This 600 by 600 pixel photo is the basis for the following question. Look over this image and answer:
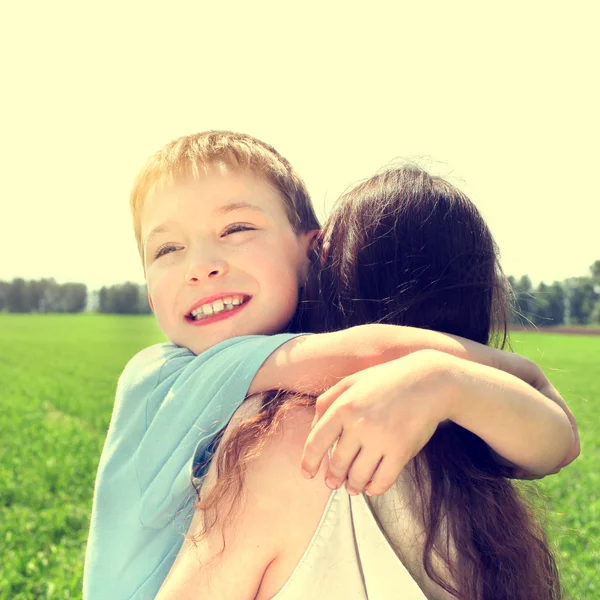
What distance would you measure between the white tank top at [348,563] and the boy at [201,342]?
27 cm

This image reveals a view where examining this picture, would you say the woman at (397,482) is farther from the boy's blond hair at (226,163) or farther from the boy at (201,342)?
the boy's blond hair at (226,163)

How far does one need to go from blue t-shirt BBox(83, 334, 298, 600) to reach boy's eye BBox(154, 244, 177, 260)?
42cm

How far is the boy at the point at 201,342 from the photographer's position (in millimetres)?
1458

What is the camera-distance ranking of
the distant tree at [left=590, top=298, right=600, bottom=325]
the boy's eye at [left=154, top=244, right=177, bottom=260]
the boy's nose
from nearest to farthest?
the boy's nose < the boy's eye at [left=154, top=244, right=177, bottom=260] < the distant tree at [left=590, top=298, right=600, bottom=325]

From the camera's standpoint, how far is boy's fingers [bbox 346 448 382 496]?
1175 millimetres

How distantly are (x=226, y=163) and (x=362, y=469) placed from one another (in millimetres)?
1150

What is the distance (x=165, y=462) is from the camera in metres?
1.54

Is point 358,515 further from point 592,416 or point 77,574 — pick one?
point 592,416

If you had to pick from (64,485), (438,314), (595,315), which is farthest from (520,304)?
(595,315)

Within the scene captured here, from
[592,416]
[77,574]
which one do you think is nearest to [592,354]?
[592,416]

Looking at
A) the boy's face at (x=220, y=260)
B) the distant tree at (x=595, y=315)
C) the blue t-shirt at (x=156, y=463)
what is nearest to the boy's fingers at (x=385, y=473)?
the blue t-shirt at (x=156, y=463)

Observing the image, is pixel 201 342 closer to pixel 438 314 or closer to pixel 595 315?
pixel 438 314

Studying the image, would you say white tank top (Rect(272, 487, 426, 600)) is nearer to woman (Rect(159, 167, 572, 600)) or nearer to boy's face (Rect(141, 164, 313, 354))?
woman (Rect(159, 167, 572, 600))

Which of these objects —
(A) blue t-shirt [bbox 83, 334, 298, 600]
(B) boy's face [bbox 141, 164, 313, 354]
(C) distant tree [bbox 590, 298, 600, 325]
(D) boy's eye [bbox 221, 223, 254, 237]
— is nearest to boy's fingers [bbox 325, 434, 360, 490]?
Result: (A) blue t-shirt [bbox 83, 334, 298, 600]
